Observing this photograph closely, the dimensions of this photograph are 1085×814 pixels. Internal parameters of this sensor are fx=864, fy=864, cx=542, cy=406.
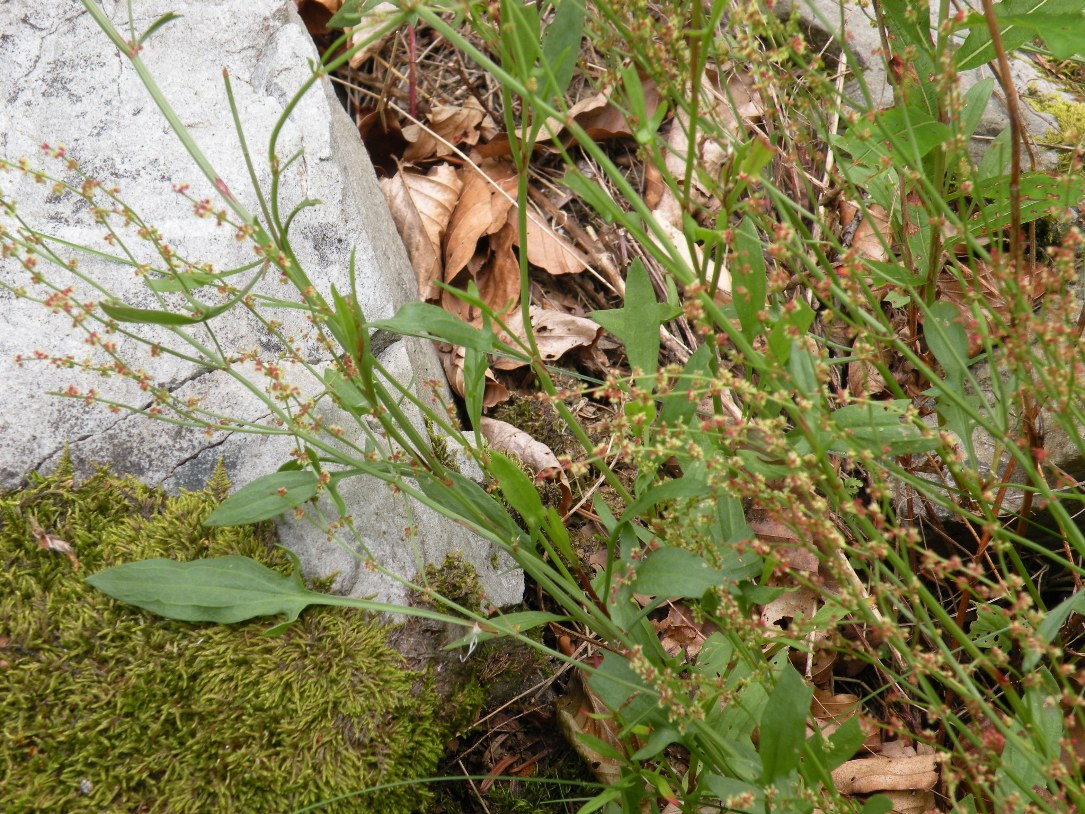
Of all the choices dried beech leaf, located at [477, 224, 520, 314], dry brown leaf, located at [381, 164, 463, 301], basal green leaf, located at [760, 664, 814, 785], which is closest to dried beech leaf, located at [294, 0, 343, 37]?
dry brown leaf, located at [381, 164, 463, 301]

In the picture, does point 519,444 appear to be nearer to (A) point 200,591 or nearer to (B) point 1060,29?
(A) point 200,591

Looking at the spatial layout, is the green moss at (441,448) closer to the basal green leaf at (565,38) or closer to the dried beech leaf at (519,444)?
the dried beech leaf at (519,444)

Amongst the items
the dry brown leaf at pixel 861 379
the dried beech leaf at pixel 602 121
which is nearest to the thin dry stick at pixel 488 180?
the dried beech leaf at pixel 602 121

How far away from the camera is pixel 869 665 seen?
92.8 inches

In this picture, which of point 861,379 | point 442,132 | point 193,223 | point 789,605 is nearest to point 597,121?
point 442,132

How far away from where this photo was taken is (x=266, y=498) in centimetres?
168

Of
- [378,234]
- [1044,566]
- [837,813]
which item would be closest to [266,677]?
[837,813]

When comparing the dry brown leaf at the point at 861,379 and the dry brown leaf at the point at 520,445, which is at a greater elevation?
the dry brown leaf at the point at 861,379

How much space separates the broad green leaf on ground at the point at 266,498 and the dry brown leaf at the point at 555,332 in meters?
1.15

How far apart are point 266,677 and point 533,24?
136cm

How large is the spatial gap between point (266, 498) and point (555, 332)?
1.36 m

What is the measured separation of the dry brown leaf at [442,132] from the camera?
3.21m

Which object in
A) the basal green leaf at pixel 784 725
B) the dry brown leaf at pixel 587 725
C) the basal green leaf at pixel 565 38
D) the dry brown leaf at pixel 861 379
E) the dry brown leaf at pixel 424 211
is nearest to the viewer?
the basal green leaf at pixel 784 725

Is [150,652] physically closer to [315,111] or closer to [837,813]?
[837,813]
